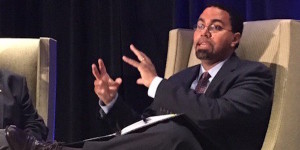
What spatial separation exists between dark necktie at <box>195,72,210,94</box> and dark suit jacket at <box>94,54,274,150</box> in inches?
2.9

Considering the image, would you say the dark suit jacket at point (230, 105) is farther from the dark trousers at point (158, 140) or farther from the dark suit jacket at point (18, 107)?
the dark suit jacket at point (18, 107)

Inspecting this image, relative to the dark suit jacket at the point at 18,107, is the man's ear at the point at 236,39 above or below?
above

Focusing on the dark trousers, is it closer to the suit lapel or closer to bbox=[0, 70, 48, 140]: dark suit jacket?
the suit lapel

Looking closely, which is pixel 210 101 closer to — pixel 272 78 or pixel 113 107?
pixel 272 78

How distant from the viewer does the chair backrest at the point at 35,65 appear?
7.84ft

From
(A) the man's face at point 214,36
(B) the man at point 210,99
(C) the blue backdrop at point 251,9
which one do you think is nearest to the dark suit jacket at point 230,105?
(B) the man at point 210,99

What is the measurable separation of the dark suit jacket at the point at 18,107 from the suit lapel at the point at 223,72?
713mm

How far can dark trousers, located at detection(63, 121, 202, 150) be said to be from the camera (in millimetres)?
1737

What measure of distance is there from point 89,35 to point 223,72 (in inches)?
50.1

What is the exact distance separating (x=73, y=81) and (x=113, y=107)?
3.45 feet

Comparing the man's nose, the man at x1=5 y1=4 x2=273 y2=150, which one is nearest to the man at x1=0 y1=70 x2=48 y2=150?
the man at x1=5 y1=4 x2=273 y2=150

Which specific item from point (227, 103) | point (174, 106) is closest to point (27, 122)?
point (174, 106)

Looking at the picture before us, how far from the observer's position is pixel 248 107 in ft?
6.30

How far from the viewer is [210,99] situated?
75.7 inches
